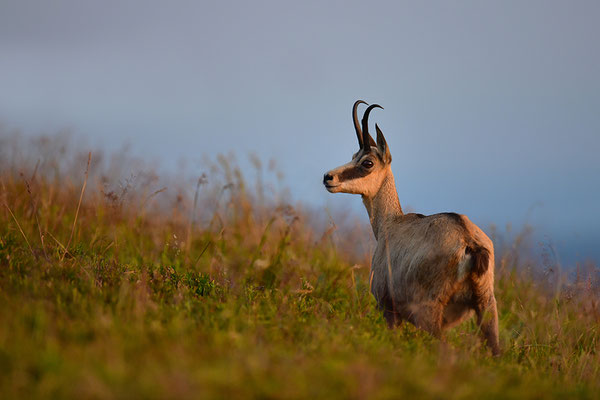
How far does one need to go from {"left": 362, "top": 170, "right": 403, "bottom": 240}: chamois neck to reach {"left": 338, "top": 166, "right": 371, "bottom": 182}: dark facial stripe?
1.35 feet

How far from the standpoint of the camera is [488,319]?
5914 mm

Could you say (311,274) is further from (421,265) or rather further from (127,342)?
(127,342)

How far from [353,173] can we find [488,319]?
272 centimetres

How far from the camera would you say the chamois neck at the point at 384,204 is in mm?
7754

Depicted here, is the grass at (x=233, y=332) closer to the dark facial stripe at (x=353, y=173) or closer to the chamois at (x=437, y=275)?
the chamois at (x=437, y=275)

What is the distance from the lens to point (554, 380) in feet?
16.6

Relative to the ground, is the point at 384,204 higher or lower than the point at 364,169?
lower

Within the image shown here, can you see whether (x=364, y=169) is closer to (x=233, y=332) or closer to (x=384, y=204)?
(x=384, y=204)

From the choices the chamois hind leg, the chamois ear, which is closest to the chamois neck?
the chamois ear

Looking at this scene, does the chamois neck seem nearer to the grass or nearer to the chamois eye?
the chamois eye

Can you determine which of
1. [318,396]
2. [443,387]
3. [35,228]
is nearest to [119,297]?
[318,396]

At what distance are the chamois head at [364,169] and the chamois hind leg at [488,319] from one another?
2.46 meters

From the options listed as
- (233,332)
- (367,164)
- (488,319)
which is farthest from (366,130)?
(233,332)

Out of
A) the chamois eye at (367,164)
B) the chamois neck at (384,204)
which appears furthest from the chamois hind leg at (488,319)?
the chamois eye at (367,164)
